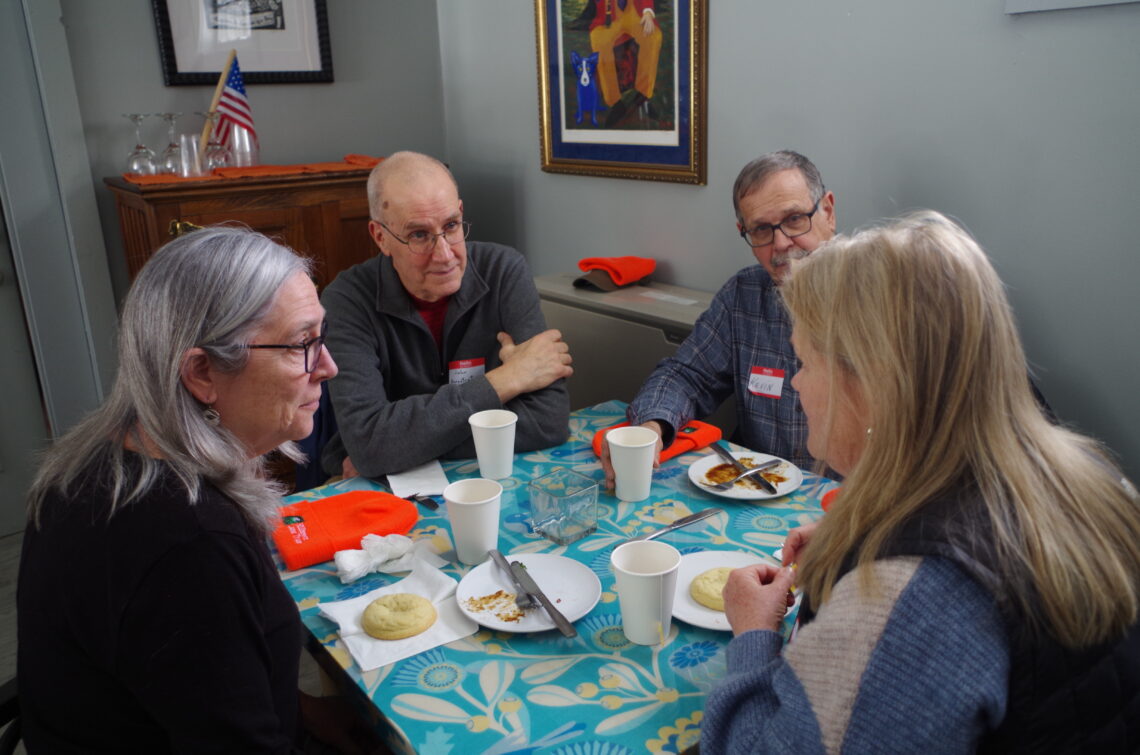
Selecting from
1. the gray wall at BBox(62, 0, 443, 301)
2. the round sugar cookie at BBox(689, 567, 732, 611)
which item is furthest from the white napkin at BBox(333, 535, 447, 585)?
the gray wall at BBox(62, 0, 443, 301)

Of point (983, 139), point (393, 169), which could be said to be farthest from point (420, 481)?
point (983, 139)

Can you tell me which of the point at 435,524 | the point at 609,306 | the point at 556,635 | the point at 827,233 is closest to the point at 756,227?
the point at 827,233

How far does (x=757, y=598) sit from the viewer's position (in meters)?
1.12

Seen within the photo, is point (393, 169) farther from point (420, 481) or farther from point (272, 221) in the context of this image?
point (272, 221)

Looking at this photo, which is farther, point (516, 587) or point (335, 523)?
point (335, 523)

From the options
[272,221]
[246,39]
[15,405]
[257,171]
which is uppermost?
[246,39]

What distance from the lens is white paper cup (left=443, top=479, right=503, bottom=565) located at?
1358mm

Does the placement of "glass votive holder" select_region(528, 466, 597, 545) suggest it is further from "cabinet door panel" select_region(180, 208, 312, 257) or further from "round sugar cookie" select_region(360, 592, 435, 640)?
"cabinet door panel" select_region(180, 208, 312, 257)

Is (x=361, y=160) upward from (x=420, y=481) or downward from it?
upward

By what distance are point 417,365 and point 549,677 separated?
1.30 metres

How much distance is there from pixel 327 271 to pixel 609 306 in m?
1.28

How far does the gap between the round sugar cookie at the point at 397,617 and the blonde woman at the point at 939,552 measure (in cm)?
47

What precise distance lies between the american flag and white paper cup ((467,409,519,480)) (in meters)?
2.24

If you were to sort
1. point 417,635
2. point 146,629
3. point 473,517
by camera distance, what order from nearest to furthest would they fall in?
point 146,629 → point 417,635 → point 473,517
